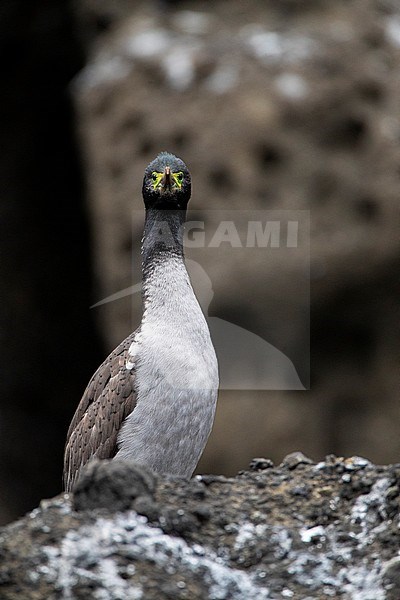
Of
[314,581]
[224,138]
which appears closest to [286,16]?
[224,138]

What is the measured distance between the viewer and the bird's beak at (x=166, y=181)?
688cm

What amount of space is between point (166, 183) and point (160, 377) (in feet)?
3.80

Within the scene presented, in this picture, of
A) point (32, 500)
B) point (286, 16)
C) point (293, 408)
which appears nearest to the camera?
point (293, 408)

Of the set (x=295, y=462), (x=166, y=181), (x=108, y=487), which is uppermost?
(x=166, y=181)

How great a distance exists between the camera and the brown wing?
670 cm

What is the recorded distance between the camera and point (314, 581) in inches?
178

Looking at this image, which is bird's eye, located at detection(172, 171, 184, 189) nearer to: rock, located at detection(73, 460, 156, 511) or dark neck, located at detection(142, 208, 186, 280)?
dark neck, located at detection(142, 208, 186, 280)

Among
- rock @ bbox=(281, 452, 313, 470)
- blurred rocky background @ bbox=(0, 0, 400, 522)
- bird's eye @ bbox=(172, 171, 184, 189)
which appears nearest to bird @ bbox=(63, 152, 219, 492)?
bird's eye @ bbox=(172, 171, 184, 189)

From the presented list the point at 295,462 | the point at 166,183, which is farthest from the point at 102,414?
the point at 295,462

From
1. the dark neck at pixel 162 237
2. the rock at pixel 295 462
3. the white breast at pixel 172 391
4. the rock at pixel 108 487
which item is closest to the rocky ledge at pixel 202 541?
the rock at pixel 108 487

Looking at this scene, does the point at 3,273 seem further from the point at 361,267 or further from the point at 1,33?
the point at 361,267

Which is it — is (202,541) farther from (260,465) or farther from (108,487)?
(260,465)

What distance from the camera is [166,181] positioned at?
22.7ft

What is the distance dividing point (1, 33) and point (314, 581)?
9.71 meters
